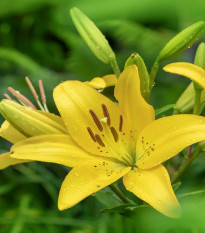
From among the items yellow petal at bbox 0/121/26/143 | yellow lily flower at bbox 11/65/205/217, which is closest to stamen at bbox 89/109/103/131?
yellow lily flower at bbox 11/65/205/217

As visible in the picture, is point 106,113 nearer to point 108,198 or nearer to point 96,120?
point 96,120

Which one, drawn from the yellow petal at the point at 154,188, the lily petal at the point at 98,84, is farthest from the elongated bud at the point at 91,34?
the yellow petal at the point at 154,188

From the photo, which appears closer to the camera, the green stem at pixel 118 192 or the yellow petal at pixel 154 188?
the yellow petal at pixel 154 188

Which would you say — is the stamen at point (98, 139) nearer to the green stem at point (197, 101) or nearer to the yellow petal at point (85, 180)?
the yellow petal at point (85, 180)

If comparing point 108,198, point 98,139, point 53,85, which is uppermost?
point 98,139

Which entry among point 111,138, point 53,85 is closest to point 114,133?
point 111,138

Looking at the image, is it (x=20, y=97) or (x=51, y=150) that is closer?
(x=51, y=150)

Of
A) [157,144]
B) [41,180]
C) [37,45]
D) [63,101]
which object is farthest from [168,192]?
[37,45]
